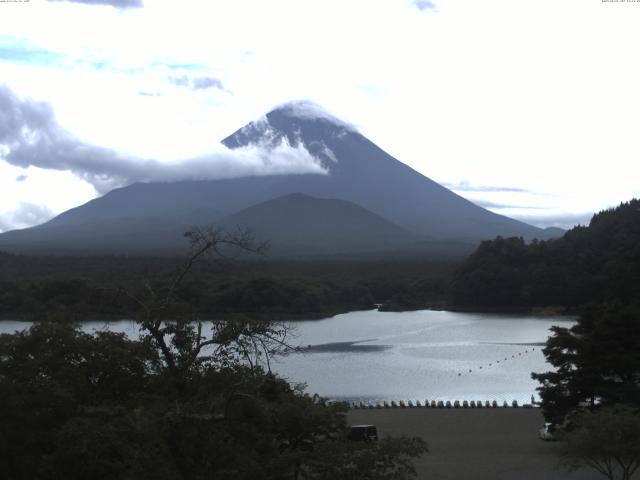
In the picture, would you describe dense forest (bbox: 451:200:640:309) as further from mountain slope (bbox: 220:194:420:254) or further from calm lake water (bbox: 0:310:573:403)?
mountain slope (bbox: 220:194:420:254)

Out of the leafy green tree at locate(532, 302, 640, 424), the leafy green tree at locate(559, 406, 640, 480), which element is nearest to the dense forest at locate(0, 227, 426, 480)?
the leafy green tree at locate(559, 406, 640, 480)

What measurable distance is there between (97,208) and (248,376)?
12900cm

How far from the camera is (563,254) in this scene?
4803 cm

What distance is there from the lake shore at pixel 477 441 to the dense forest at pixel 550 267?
93.7ft

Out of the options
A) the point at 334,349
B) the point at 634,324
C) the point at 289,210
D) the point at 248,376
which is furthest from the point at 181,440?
the point at 289,210

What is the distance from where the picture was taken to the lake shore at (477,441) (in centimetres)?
1165

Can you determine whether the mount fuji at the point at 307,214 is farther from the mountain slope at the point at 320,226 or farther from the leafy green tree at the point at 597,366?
the leafy green tree at the point at 597,366

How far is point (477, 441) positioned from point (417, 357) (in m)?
14.0

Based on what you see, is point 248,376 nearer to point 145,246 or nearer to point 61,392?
point 61,392

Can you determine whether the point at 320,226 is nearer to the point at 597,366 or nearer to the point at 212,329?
the point at 597,366

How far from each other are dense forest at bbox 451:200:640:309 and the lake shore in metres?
28.6

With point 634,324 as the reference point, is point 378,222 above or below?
above

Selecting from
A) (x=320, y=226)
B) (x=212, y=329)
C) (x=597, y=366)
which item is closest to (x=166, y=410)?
(x=212, y=329)

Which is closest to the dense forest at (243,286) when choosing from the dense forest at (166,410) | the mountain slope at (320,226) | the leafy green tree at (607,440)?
the leafy green tree at (607,440)
